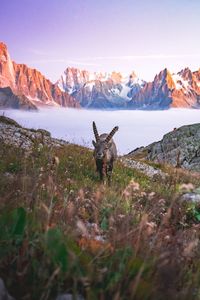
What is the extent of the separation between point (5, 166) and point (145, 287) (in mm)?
10113

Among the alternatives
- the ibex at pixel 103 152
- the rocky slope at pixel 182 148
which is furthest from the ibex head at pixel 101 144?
the rocky slope at pixel 182 148

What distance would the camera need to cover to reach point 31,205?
5.30 m

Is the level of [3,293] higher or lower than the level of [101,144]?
higher

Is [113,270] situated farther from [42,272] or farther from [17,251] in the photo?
[17,251]

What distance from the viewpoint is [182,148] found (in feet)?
165

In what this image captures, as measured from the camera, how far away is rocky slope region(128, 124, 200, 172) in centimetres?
4809

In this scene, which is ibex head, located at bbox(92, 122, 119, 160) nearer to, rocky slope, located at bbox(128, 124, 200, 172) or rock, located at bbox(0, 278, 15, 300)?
rock, located at bbox(0, 278, 15, 300)

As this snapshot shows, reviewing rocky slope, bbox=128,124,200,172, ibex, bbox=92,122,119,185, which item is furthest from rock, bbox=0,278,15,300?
rocky slope, bbox=128,124,200,172

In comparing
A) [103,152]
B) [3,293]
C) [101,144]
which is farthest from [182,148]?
[3,293]

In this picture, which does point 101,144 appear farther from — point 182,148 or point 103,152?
point 182,148

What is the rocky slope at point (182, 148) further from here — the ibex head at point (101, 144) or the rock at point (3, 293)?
the rock at point (3, 293)

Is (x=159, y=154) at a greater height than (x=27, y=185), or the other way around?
(x=27, y=185)

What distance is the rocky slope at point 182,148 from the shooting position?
48.1 metres

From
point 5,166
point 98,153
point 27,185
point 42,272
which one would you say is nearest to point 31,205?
point 27,185
